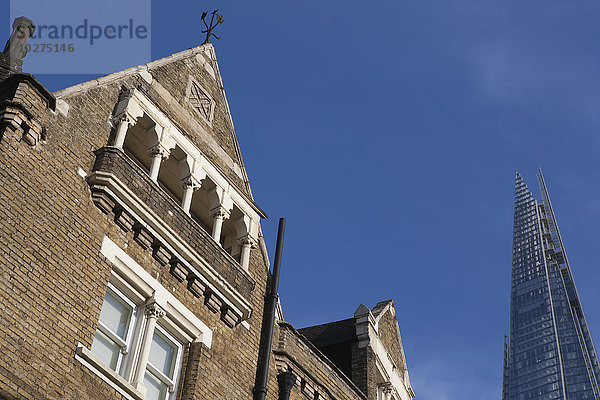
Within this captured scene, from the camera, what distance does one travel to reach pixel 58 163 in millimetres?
13266

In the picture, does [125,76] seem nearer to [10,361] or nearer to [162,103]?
[162,103]

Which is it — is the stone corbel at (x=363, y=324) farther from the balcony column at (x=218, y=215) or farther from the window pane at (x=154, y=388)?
the window pane at (x=154, y=388)

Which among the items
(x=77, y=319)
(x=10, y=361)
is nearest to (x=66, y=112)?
(x=77, y=319)

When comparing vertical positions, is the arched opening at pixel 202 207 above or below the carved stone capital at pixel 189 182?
above

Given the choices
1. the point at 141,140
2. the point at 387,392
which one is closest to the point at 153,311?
the point at 141,140

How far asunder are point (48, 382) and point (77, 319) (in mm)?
1274

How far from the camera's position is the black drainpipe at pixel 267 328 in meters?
15.4

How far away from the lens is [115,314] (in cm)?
1334

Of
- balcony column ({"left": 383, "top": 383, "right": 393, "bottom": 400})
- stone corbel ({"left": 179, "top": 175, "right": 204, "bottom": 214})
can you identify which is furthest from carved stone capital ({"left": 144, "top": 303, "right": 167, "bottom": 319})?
balcony column ({"left": 383, "top": 383, "right": 393, "bottom": 400})

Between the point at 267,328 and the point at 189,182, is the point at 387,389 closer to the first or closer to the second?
the point at 267,328

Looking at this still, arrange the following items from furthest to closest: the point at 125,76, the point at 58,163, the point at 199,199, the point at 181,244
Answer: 1. the point at 199,199
2. the point at 125,76
3. the point at 181,244
4. the point at 58,163

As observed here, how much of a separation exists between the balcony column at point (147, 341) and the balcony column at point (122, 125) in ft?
10.1

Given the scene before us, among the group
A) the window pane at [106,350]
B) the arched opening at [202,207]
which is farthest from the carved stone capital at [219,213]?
the window pane at [106,350]

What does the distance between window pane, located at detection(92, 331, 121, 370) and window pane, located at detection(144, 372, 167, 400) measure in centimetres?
77
